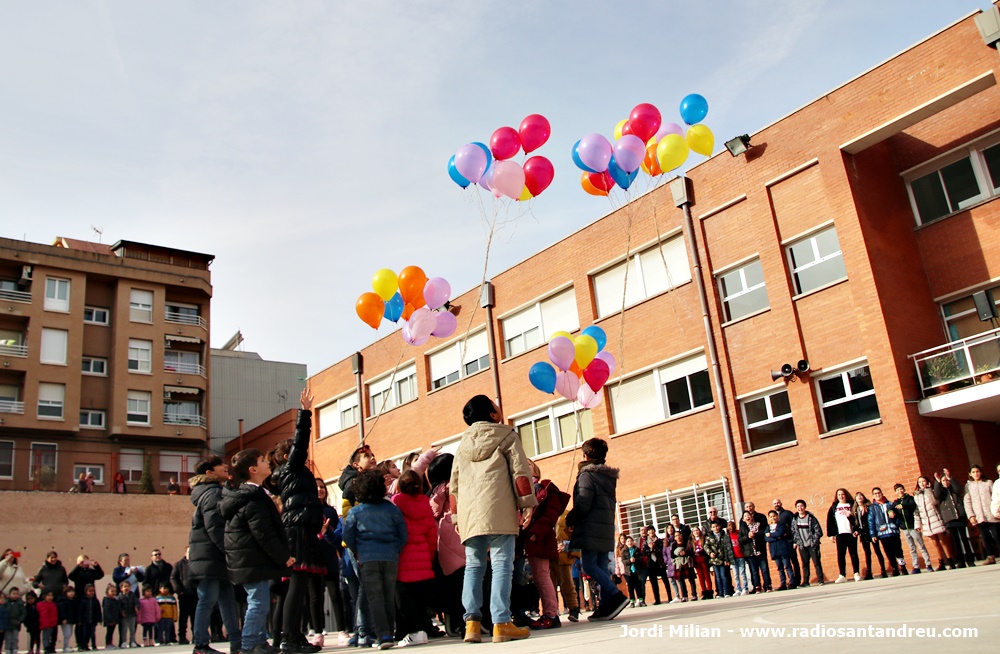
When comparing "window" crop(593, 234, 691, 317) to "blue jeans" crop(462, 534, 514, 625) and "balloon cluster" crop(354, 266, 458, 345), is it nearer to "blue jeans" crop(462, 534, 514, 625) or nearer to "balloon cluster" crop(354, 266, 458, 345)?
"balloon cluster" crop(354, 266, 458, 345)

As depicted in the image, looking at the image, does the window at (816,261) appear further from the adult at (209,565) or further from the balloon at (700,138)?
the adult at (209,565)

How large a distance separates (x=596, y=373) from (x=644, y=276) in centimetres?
728

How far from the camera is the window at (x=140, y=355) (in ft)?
135

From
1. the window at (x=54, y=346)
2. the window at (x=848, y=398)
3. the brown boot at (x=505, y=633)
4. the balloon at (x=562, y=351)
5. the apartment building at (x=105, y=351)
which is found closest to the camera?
the brown boot at (x=505, y=633)

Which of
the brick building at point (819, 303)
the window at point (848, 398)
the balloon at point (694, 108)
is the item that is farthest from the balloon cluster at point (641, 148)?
the window at point (848, 398)

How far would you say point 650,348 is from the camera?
859 inches

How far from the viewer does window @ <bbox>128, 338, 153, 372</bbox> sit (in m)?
41.3

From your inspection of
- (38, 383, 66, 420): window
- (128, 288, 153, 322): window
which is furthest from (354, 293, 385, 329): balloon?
(128, 288, 153, 322): window

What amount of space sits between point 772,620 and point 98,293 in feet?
138

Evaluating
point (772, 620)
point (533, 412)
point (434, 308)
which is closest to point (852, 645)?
point (772, 620)

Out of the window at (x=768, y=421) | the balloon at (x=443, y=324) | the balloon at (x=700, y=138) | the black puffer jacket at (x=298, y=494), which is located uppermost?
the balloon at (x=700, y=138)

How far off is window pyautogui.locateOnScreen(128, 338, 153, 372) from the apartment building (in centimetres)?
5

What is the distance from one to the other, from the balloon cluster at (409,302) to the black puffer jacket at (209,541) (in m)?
8.88

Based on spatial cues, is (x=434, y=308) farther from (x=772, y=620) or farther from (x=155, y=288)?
(x=155, y=288)
